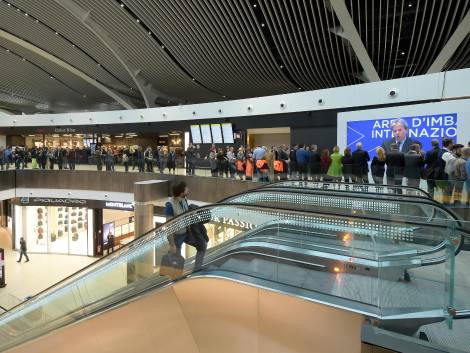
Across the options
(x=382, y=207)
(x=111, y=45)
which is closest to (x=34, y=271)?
(x=111, y=45)

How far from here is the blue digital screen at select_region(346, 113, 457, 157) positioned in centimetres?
938

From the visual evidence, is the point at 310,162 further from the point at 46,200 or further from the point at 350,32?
the point at 46,200

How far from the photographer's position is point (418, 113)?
9.98 meters

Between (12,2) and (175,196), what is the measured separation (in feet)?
60.9

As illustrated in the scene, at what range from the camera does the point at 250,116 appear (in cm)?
1639

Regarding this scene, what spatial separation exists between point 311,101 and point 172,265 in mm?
11034

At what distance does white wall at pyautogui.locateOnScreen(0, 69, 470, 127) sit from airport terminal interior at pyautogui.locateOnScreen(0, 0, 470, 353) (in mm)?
65

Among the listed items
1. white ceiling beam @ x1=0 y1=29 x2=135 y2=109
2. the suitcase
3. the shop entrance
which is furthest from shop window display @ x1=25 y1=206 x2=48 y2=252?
the suitcase

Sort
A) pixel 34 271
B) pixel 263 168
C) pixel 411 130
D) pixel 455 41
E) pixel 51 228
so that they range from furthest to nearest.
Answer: pixel 51 228 → pixel 34 271 → pixel 455 41 → pixel 263 168 → pixel 411 130

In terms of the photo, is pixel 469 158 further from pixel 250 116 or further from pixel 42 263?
pixel 42 263

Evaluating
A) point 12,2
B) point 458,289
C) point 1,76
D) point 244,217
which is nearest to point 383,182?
point 244,217

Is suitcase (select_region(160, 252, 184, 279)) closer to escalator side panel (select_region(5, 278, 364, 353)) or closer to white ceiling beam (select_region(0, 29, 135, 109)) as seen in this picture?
escalator side panel (select_region(5, 278, 364, 353))

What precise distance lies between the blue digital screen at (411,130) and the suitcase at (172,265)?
858cm

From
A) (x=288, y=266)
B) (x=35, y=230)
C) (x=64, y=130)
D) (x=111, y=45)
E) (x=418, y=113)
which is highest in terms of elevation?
(x=111, y=45)
